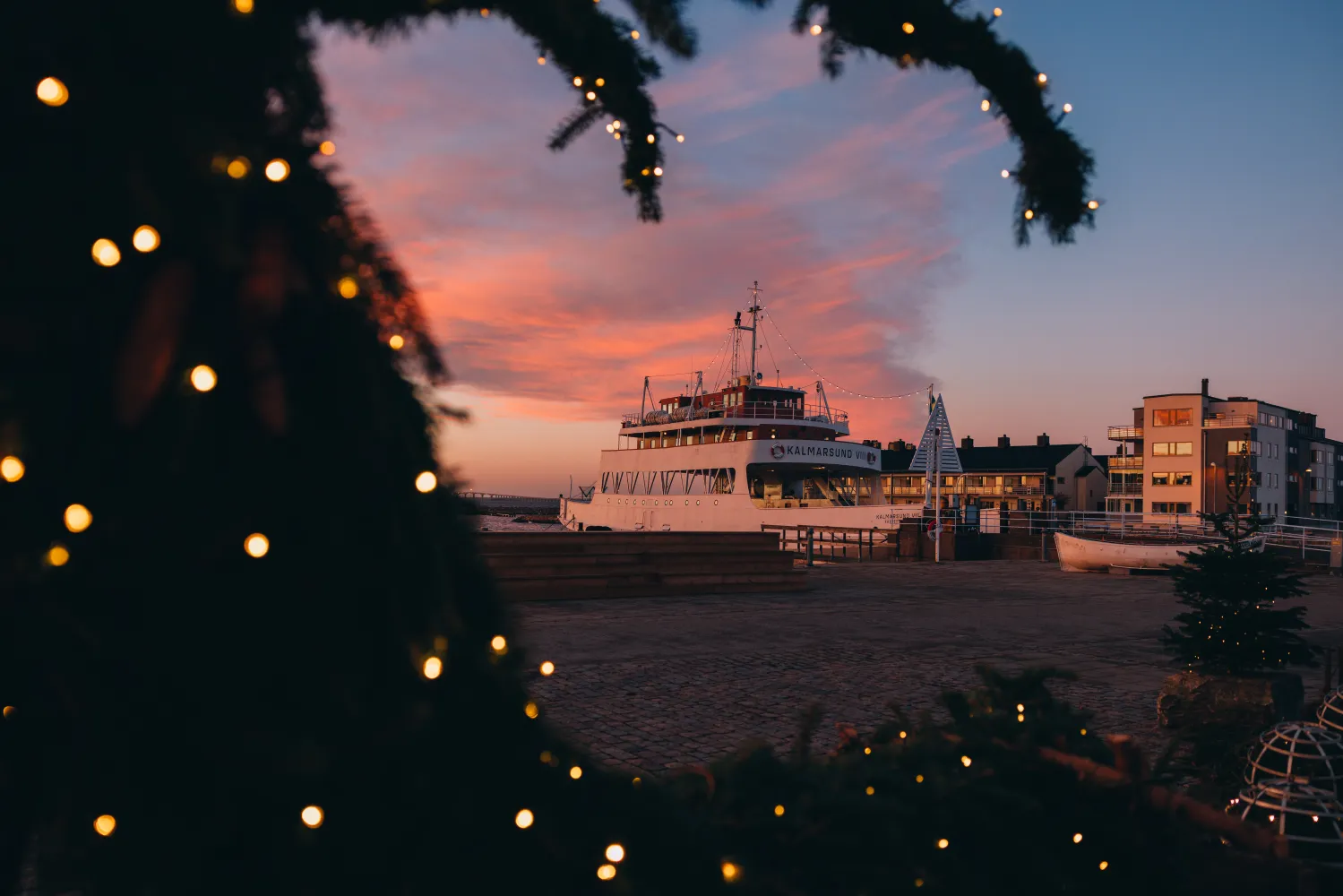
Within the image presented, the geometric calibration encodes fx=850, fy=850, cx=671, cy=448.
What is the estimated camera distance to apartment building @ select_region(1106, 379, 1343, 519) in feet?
191

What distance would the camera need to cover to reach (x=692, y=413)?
3641 cm

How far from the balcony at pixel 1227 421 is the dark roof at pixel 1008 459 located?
11.6m

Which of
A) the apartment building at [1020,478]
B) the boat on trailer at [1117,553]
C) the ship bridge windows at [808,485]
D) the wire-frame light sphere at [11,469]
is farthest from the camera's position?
the apartment building at [1020,478]

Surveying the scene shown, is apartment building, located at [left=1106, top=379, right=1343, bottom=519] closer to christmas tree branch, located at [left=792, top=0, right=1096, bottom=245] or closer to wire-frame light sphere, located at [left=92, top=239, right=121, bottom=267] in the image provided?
christmas tree branch, located at [left=792, top=0, right=1096, bottom=245]

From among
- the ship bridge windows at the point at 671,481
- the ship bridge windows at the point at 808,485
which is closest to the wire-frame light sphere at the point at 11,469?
the ship bridge windows at the point at 808,485

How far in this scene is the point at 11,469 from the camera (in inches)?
41.0

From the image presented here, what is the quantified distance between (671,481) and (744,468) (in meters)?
5.92

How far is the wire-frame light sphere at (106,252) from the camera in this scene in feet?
3.45

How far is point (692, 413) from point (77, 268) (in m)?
35.4

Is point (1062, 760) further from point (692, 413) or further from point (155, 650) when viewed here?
point (692, 413)

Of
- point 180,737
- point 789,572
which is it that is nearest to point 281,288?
point 180,737

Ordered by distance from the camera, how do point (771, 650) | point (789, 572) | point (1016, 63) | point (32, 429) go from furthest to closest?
point (789, 572)
point (771, 650)
point (1016, 63)
point (32, 429)

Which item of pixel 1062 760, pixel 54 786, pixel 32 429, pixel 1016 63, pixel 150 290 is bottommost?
pixel 1062 760

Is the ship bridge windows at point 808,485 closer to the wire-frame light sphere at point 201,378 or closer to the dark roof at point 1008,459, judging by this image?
the wire-frame light sphere at point 201,378
